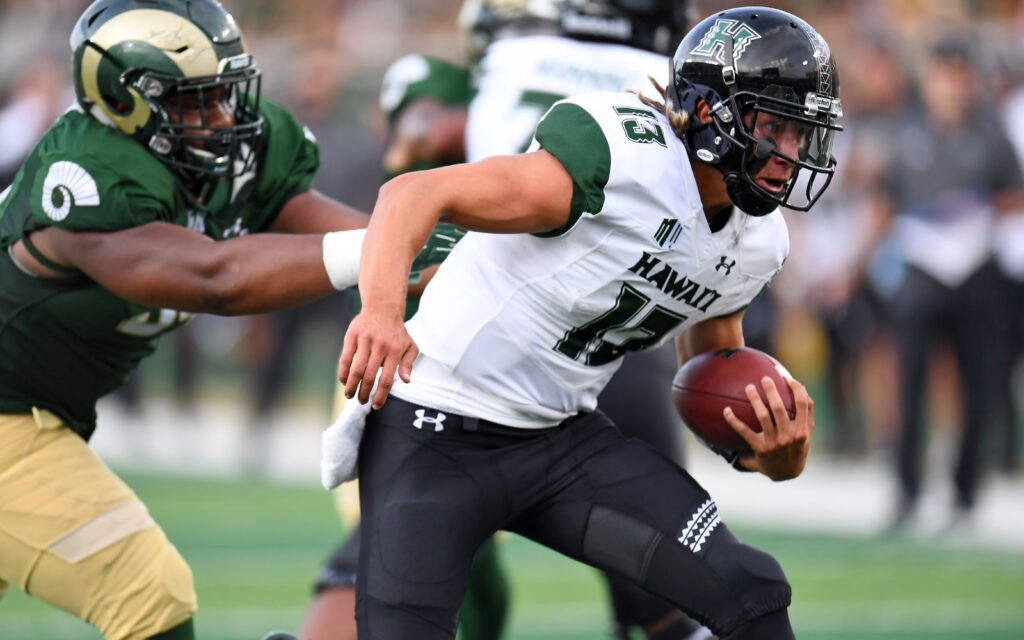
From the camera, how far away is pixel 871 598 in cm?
640

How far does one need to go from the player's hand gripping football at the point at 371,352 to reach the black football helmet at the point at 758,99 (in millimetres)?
776

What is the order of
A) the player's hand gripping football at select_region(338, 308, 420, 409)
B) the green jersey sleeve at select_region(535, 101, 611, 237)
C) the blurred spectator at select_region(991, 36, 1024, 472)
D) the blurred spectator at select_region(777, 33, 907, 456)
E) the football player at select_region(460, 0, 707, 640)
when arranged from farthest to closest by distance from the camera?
1. the blurred spectator at select_region(777, 33, 907, 456)
2. the blurred spectator at select_region(991, 36, 1024, 472)
3. the football player at select_region(460, 0, 707, 640)
4. the green jersey sleeve at select_region(535, 101, 611, 237)
5. the player's hand gripping football at select_region(338, 308, 420, 409)

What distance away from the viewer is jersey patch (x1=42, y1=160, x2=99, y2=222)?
3.54m

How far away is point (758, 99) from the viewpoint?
3.27 metres

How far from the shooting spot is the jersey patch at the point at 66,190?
11.6ft

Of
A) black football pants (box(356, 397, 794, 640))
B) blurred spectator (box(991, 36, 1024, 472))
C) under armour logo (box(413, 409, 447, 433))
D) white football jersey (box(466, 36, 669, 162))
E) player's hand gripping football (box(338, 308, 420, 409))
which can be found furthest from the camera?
blurred spectator (box(991, 36, 1024, 472))

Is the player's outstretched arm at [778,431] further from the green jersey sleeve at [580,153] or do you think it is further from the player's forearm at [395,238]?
the player's forearm at [395,238]

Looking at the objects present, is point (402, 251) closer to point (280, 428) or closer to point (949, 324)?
point (949, 324)

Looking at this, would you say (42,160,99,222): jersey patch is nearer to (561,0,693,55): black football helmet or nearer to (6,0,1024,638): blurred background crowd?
(561,0,693,55): black football helmet

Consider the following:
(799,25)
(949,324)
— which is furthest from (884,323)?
(799,25)

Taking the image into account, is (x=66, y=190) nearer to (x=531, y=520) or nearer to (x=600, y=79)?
(x=531, y=520)

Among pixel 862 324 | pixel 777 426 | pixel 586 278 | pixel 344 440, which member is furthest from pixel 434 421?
pixel 862 324

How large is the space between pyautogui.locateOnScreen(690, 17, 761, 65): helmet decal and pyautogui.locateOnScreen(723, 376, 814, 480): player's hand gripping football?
68 cm

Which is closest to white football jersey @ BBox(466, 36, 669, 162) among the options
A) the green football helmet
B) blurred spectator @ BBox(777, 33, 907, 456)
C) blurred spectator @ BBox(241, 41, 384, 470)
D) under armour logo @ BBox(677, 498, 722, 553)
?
the green football helmet
